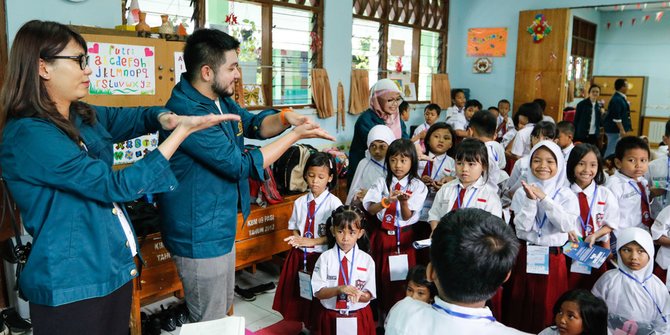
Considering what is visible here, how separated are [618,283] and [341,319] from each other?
4.65 feet

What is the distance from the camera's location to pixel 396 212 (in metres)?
3.03

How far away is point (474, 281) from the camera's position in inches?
47.8

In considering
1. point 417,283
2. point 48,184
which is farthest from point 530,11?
point 48,184

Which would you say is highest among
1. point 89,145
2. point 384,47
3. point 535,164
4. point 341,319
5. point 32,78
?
point 384,47

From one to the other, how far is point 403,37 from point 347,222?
5.42 metres

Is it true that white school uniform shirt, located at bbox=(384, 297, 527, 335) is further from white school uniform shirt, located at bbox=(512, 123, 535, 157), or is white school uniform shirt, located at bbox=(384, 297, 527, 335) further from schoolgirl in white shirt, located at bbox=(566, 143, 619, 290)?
white school uniform shirt, located at bbox=(512, 123, 535, 157)

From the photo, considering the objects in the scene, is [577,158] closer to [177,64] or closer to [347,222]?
[347,222]

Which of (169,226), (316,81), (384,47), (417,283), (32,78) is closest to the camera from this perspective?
(32,78)

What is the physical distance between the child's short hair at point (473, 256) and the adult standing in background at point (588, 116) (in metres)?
7.30

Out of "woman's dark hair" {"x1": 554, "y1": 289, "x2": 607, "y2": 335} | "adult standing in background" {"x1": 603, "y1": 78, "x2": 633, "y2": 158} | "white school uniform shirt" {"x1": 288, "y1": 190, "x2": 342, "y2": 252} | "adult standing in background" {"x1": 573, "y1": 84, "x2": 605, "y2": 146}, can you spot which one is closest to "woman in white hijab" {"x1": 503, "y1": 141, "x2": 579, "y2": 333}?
"woman's dark hair" {"x1": 554, "y1": 289, "x2": 607, "y2": 335}

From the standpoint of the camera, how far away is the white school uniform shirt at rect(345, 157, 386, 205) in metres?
3.37

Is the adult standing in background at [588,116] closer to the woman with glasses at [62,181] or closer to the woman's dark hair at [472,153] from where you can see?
the woman's dark hair at [472,153]

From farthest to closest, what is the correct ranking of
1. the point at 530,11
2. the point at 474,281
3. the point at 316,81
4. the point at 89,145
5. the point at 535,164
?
the point at 530,11, the point at 316,81, the point at 535,164, the point at 89,145, the point at 474,281

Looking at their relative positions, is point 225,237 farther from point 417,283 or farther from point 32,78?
point 417,283
